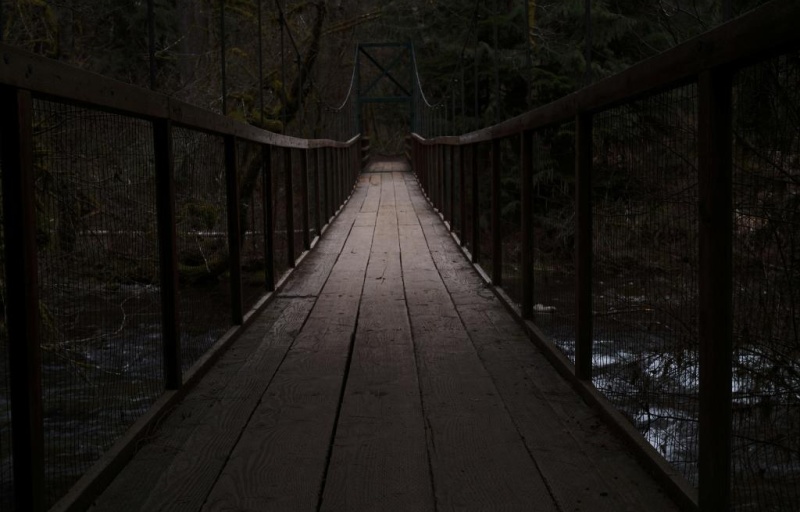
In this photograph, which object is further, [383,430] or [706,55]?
[383,430]

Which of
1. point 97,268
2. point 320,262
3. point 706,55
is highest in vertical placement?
point 706,55

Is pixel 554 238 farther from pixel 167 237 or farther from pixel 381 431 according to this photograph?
pixel 167 237

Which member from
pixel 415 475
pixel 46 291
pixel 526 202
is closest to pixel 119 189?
pixel 46 291

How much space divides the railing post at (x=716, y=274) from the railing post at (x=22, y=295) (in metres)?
1.01

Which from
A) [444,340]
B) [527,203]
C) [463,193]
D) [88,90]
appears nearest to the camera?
[88,90]

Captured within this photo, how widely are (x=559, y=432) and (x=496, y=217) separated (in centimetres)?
201

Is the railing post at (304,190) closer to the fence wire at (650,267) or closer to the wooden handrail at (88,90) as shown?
the wooden handrail at (88,90)

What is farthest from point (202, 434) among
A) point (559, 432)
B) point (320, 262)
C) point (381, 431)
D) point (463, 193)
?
point (463, 193)

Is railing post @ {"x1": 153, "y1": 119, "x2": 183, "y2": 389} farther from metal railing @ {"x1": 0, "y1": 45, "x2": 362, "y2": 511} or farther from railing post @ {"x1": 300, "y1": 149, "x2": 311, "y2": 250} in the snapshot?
railing post @ {"x1": 300, "y1": 149, "x2": 311, "y2": 250}

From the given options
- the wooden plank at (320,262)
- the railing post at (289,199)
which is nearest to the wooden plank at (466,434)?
the wooden plank at (320,262)

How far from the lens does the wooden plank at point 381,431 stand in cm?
167

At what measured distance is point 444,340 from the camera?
3.12m

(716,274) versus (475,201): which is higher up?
(475,201)

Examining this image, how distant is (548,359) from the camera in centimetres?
276
